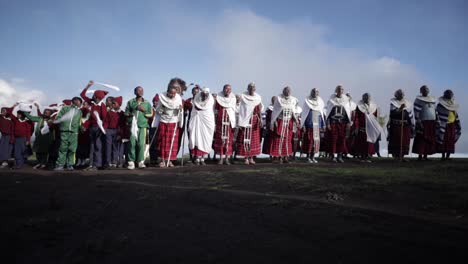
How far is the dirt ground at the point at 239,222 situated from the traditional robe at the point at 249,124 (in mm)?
4577

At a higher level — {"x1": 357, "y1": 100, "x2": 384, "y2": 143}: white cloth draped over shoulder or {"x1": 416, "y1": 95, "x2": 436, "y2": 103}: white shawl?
{"x1": 416, "y1": 95, "x2": 436, "y2": 103}: white shawl

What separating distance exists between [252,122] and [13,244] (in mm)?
8327

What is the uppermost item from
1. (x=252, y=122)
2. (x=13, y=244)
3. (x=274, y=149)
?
(x=252, y=122)

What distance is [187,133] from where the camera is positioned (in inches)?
416

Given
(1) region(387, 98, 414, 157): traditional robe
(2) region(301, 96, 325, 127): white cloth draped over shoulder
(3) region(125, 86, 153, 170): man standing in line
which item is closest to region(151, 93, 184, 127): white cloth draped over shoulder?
(3) region(125, 86, 153, 170): man standing in line

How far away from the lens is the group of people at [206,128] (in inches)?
360

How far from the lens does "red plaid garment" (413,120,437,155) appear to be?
11.0m

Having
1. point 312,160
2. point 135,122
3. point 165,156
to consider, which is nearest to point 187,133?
point 165,156

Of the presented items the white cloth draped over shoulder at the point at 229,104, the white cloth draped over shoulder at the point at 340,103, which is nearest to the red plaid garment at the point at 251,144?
the white cloth draped over shoulder at the point at 229,104

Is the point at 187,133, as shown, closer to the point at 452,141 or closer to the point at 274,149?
the point at 274,149

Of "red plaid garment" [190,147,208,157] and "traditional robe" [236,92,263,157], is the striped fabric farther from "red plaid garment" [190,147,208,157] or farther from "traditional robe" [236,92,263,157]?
"red plaid garment" [190,147,208,157]

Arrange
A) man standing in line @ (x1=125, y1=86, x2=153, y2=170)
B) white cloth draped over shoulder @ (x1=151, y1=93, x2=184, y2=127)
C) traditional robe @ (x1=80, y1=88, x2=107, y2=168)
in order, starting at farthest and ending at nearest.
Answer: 1. white cloth draped over shoulder @ (x1=151, y1=93, x2=184, y2=127)
2. man standing in line @ (x1=125, y1=86, x2=153, y2=170)
3. traditional robe @ (x1=80, y1=88, x2=107, y2=168)

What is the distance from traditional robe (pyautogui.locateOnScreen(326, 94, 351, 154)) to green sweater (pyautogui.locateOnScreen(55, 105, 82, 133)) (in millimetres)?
7707

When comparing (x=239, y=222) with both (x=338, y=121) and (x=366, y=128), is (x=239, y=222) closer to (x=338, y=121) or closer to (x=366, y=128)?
(x=338, y=121)
